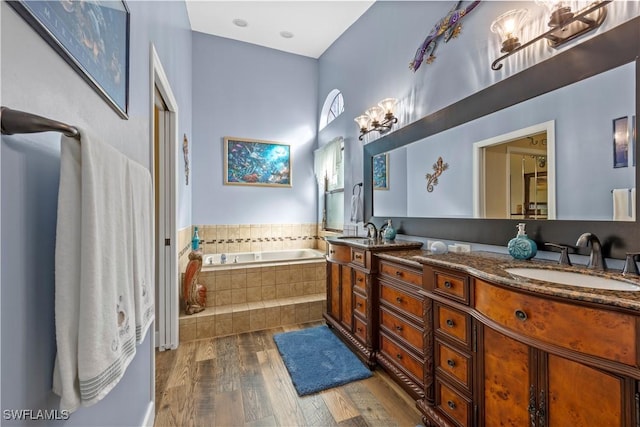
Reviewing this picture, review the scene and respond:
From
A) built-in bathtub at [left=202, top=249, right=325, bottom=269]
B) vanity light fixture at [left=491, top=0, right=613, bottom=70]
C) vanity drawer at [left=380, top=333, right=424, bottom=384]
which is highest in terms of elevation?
vanity light fixture at [left=491, top=0, right=613, bottom=70]

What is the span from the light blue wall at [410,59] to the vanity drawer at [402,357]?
1.43 m

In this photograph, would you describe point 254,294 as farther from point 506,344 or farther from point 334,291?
point 506,344

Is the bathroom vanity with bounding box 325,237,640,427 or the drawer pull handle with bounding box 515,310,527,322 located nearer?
the bathroom vanity with bounding box 325,237,640,427

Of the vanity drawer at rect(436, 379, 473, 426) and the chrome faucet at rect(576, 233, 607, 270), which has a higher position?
the chrome faucet at rect(576, 233, 607, 270)

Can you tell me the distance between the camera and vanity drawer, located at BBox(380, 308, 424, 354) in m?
1.70

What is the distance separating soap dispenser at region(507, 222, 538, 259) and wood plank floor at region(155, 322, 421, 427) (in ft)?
3.64

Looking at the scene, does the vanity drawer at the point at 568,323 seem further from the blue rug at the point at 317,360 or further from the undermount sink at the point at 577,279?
the blue rug at the point at 317,360

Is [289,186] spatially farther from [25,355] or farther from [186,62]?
[25,355]

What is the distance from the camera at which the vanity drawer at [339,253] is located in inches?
98.1

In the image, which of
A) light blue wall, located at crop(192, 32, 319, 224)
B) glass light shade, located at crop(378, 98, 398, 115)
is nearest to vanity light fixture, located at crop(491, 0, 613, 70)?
glass light shade, located at crop(378, 98, 398, 115)

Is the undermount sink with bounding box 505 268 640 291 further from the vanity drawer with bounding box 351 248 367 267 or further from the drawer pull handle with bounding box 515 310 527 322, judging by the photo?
the vanity drawer with bounding box 351 248 367 267

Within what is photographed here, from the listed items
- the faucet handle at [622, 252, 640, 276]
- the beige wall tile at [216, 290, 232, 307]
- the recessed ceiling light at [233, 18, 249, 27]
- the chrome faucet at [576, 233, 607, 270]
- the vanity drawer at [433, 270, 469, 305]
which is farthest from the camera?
the recessed ceiling light at [233, 18, 249, 27]

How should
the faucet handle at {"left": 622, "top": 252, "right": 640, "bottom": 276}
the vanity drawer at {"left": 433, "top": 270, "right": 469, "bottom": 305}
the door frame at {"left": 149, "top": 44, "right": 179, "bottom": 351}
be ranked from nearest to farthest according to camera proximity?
1. the faucet handle at {"left": 622, "top": 252, "right": 640, "bottom": 276}
2. the vanity drawer at {"left": 433, "top": 270, "right": 469, "bottom": 305}
3. the door frame at {"left": 149, "top": 44, "right": 179, "bottom": 351}

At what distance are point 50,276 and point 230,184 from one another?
10.9 ft
